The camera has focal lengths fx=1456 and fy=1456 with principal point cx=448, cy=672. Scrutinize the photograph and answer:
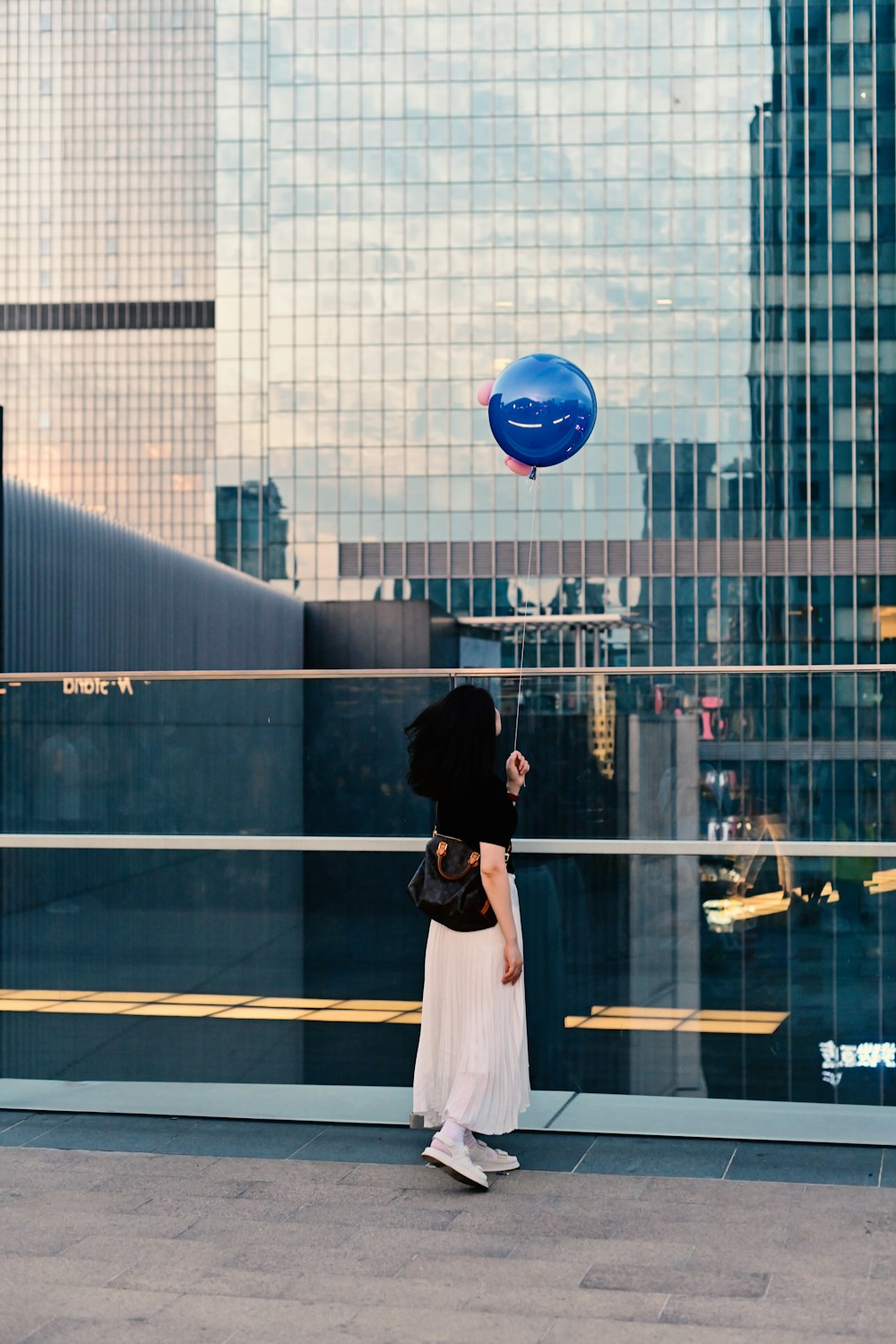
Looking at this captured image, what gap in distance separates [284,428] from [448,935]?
64.6m

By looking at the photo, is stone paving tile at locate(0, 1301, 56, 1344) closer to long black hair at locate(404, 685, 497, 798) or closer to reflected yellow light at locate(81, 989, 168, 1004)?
long black hair at locate(404, 685, 497, 798)

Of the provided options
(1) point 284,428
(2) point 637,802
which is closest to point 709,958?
(2) point 637,802

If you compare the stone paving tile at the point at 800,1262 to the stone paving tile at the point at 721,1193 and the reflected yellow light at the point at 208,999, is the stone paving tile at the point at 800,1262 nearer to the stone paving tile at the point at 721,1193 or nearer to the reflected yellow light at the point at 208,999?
the stone paving tile at the point at 721,1193

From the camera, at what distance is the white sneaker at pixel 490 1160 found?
5.97 meters

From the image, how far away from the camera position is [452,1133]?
18.9 ft

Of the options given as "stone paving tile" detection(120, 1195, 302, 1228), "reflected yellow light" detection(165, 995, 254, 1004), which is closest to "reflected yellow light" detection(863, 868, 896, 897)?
"stone paving tile" detection(120, 1195, 302, 1228)

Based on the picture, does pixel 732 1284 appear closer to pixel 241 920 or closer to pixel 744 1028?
pixel 744 1028

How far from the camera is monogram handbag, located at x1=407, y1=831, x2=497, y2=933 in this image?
593 cm

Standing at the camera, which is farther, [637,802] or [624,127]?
[624,127]

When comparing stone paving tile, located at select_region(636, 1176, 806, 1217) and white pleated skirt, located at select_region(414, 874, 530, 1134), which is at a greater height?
white pleated skirt, located at select_region(414, 874, 530, 1134)

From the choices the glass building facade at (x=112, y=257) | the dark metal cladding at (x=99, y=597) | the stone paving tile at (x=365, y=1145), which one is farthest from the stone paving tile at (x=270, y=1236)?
the glass building facade at (x=112, y=257)

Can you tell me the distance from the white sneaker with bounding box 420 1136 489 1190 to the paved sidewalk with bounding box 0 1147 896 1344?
77mm

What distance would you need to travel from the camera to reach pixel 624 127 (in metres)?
67.0

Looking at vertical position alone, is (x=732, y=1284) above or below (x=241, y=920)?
below
